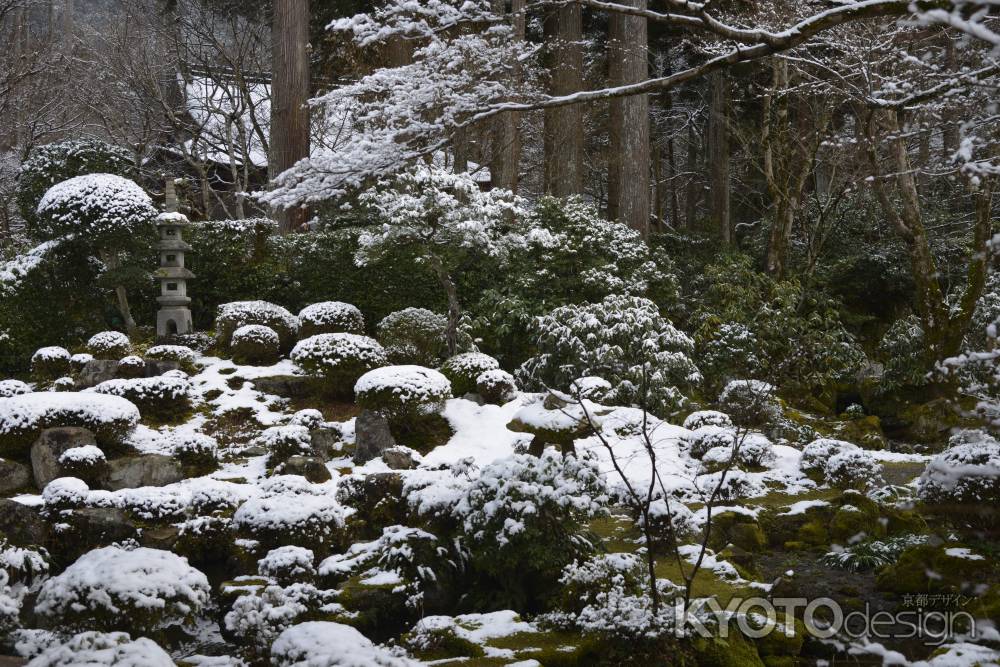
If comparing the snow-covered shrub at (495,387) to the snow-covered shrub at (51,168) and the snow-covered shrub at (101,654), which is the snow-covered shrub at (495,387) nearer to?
the snow-covered shrub at (101,654)

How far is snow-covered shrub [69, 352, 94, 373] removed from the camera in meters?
9.84

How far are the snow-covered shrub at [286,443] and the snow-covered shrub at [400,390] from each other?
2.41 feet

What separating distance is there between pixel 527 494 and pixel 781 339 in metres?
7.88

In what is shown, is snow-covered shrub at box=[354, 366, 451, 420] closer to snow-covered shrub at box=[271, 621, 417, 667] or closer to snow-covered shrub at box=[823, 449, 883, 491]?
snow-covered shrub at box=[823, 449, 883, 491]

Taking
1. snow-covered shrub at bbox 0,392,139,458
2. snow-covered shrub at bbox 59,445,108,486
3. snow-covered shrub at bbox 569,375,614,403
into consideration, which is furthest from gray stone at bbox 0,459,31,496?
snow-covered shrub at bbox 569,375,614,403

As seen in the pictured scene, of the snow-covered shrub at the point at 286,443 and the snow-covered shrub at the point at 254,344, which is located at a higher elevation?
the snow-covered shrub at the point at 254,344

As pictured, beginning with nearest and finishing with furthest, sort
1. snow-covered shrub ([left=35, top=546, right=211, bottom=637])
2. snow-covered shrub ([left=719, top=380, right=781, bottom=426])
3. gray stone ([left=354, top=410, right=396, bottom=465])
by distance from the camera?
1. snow-covered shrub ([left=35, top=546, right=211, bottom=637])
2. gray stone ([left=354, top=410, right=396, bottom=465])
3. snow-covered shrub ([left=719, top=380, right=781, bottom=426])

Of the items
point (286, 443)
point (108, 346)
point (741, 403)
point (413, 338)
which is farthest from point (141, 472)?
point (741, 403)

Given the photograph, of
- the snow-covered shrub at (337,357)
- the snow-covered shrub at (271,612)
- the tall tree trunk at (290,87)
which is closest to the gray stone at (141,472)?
the snow-covered shrub at (337,357)

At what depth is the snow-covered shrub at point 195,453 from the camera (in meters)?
7.83

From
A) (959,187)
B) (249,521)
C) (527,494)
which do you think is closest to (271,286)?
(249,521)

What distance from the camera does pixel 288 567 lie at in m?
4.93

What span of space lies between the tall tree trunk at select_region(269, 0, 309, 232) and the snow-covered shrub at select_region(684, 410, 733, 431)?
322 inches

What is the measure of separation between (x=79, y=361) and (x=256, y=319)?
222 centimetres
